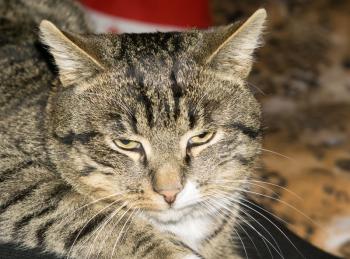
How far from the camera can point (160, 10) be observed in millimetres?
2443

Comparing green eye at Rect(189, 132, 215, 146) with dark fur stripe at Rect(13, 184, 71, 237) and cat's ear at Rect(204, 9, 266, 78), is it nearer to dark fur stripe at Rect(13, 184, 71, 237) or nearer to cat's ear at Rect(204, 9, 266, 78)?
cat's ear at Rect(204, 9, 266, 78)

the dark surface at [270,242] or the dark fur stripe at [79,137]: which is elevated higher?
the dark fur stripe at [79,137]

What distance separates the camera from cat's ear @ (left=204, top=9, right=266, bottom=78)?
153cm

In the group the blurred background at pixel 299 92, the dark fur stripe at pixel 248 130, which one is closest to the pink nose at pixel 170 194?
the dark fur stripe at pixel 248 130

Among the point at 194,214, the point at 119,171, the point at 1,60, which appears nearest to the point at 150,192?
the point at 119,171

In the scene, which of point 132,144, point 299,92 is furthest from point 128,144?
point 299,92

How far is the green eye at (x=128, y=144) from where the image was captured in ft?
4.97

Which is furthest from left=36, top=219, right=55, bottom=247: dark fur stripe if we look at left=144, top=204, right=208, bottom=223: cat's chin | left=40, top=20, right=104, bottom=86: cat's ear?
left=40, top=20, right=104, bottom=86: cat's ear

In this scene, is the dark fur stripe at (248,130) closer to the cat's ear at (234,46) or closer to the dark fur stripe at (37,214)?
the cat's ear at (234,46)

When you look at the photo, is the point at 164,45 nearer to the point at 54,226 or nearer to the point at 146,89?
the point at 146,89

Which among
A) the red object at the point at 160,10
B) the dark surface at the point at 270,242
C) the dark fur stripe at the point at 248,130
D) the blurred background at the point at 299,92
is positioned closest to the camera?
the dark fur stripe at the point at 248,130

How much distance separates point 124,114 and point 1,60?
0.56 metres

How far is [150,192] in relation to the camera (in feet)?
4.96

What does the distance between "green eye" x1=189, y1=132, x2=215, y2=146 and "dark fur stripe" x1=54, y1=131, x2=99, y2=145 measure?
22 cm
